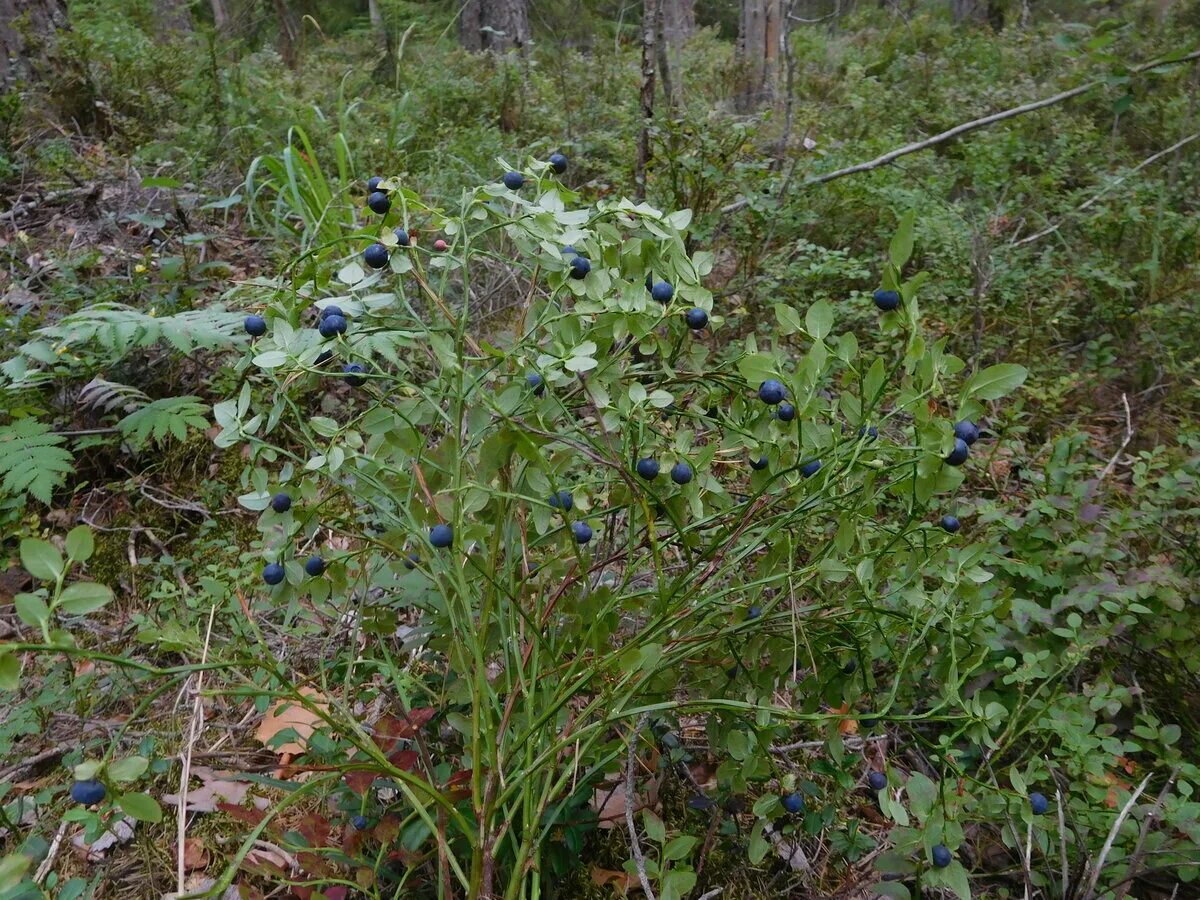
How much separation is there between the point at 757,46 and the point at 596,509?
724 cm

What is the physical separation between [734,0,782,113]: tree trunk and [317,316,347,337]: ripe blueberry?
6.49 meters

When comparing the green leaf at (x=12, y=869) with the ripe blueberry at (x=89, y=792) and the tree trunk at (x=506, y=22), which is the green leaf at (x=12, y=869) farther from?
the tree trunk at (x=506, y=22)

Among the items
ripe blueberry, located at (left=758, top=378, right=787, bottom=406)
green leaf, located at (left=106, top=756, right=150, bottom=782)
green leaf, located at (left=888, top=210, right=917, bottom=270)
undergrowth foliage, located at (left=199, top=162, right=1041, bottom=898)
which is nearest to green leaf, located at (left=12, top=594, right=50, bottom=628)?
green leaf, located at (left=106, top=756, right=150, bottom=782)

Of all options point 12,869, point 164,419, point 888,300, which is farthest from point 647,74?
point 12,869

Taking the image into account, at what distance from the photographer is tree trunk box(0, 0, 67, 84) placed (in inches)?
175

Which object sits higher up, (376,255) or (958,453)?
(376,255)

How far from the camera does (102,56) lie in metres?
4.88

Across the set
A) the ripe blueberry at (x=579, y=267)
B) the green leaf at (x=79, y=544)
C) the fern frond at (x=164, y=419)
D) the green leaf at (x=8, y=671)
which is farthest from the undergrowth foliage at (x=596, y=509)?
the fern frond at (x=164, y=419)

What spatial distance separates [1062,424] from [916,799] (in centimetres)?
202

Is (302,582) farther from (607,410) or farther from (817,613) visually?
(817,613)

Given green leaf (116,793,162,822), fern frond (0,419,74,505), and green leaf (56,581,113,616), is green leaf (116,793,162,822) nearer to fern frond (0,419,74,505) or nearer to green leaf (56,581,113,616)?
green leaf (56,581,113,616)

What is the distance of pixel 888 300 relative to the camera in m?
0.98

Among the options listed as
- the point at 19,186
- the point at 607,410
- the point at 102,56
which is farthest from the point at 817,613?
the point at 102,56

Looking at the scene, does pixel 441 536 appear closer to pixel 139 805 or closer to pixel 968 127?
pixel 139 805
